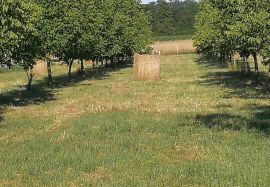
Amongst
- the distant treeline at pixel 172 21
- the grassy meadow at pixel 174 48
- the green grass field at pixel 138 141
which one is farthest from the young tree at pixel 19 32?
the distant treeline at pixel 172 21

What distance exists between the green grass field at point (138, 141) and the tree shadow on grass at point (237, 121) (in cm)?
4

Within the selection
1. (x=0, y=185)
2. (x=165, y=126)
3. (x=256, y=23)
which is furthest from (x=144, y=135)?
(x=256, y=23)

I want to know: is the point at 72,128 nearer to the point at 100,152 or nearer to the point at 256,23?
the point at 100,152

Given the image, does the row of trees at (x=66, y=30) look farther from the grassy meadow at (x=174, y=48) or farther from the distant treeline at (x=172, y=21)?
the distant treeline at (x=172, y=21)

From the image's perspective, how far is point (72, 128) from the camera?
1833 centimetres

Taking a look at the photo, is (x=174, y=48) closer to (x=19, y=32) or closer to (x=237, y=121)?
(x=19, y=32)

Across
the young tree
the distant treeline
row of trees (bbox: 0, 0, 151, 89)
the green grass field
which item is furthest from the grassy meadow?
the green grass field

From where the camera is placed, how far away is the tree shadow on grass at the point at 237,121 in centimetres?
1716

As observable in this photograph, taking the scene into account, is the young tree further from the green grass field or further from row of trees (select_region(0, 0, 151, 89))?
the green grass field

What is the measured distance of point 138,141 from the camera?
50.7 feet

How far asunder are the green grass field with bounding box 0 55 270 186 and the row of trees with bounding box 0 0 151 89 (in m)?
3.67

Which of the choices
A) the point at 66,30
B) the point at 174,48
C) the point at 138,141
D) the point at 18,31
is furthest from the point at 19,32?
the point at 174,48

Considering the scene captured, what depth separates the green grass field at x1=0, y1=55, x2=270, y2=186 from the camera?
11211 millimetres

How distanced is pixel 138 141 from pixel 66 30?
23.3m
